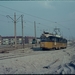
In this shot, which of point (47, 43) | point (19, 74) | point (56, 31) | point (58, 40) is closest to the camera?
point (19, 74)

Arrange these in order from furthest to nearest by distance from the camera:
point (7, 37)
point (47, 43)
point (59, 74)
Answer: point (7, 37)
point (47, 43)
point (59, 74)

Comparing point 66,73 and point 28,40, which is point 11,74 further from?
point 28,40

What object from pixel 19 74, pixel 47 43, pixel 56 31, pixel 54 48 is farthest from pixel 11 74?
pixel 56 31

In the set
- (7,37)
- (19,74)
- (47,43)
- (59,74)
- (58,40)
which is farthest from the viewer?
(7,37)

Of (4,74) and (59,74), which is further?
(4,74)

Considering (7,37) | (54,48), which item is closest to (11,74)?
(54,48)

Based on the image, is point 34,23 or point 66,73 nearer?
point 66,73

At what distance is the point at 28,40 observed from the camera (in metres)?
123

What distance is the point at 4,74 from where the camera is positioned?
11.4 meters

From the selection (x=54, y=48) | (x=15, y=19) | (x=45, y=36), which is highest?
(x=15, y=19)

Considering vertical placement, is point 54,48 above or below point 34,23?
below

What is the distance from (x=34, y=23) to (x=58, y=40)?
64.7 ft

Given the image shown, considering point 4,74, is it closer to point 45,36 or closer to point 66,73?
point 66,73

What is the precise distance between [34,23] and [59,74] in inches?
1929
